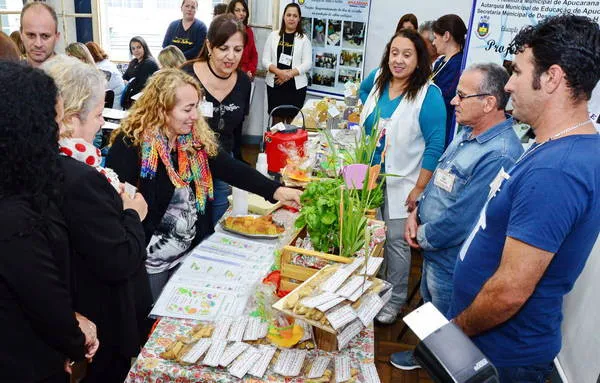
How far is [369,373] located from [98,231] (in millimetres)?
826

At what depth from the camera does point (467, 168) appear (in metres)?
1.98

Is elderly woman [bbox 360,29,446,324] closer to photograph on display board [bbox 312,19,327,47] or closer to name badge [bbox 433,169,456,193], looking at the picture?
name badge [bbox 433,169,456,193]

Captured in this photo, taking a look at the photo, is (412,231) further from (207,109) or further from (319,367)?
(207,109)

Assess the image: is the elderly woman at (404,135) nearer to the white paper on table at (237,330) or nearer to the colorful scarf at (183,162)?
the colorful scarf at (183,162)

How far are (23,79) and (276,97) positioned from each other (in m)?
4.73

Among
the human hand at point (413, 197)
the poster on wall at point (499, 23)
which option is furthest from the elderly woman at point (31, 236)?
the poster on wall at point (499, 23)

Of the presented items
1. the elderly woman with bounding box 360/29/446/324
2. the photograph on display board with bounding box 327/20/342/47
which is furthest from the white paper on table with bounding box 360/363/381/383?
the photograph on display board with bounding box 327/20/342/47

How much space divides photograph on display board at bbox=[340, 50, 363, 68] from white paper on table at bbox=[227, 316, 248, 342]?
4585 millimetres

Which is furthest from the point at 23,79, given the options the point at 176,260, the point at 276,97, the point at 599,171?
the point at 276,97

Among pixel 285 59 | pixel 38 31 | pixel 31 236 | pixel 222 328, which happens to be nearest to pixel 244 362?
pixel 222 328

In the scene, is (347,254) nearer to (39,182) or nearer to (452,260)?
(452,260)

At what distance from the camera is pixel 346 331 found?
4.55 feet

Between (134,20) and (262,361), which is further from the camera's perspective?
(134,20)

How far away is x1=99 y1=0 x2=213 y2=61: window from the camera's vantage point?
646 centimetres
